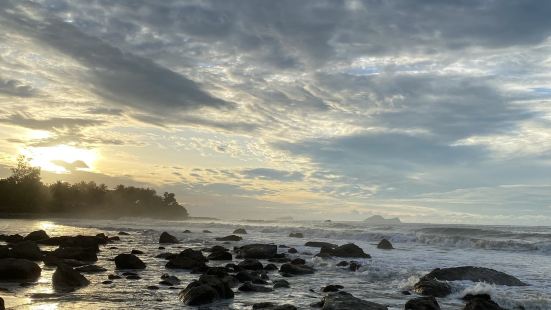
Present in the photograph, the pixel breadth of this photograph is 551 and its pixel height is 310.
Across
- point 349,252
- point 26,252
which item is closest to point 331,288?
point 349,252

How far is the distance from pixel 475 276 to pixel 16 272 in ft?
65.3

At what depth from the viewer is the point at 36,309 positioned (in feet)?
41.5

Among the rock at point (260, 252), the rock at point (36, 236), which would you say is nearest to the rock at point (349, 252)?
the rock at point (260, 252)

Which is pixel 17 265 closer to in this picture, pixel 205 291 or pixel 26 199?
pixel 205 291

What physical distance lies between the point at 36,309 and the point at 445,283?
14967 millimetres

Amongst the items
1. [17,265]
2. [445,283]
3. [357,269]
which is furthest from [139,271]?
[445,283]

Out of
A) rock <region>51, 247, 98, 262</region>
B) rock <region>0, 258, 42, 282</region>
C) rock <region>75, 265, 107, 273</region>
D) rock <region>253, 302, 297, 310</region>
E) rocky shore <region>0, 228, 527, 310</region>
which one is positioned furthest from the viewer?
rock <region>51, 247, 98, 262</region>

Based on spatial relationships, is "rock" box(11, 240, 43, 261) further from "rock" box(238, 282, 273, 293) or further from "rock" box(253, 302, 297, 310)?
"rock" box(253, 302, 297, 310)

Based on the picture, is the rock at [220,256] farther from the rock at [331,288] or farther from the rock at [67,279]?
the rock at [331,288]

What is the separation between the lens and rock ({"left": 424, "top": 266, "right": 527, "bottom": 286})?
1950 cm

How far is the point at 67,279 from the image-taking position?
55.3 feet

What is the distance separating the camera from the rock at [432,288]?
56.0 feet

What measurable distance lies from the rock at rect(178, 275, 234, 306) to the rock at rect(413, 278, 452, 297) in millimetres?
7520

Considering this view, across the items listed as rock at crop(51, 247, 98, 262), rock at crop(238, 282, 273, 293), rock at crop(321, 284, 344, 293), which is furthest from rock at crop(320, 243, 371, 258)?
rock at crop(51, 247, 98, 262)
